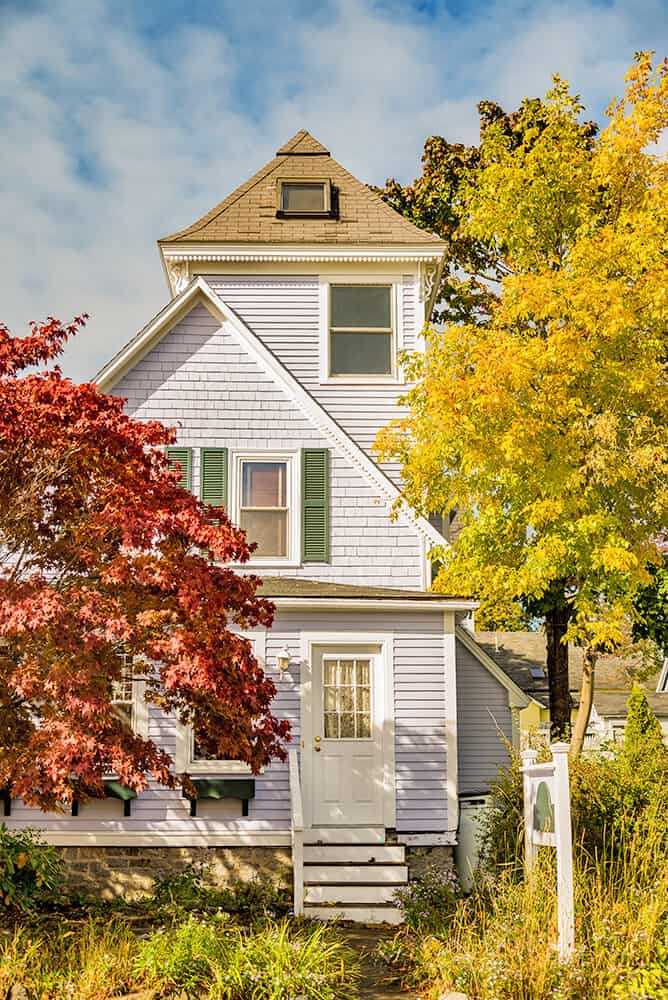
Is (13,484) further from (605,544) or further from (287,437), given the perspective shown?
(605,544)

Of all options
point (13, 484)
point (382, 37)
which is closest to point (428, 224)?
point (382, 37)

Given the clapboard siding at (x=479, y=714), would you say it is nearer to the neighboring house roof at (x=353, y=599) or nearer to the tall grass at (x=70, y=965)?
the neighboring house roof at (x=353, y=599)

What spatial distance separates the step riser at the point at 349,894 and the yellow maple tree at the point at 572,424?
11.5ft

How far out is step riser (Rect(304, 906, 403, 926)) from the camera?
1184cm

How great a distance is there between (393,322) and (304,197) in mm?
3051

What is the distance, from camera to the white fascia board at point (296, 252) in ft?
54.2

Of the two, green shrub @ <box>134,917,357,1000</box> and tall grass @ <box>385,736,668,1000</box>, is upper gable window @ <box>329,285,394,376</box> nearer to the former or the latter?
tall grass @ <box>385,736,668,1000</box>

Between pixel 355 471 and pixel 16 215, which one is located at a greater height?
pixel 16 215

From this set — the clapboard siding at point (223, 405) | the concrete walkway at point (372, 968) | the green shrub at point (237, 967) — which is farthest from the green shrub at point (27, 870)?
the clapboard siding at point (223, 405)

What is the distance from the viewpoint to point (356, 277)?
659 inches

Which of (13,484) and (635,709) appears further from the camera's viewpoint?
(635,709)

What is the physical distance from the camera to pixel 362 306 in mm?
16688

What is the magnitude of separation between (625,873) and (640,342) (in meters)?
7.24

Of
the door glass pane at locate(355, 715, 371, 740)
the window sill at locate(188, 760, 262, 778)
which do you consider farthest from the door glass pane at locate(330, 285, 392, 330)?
the window sill at locate(188, 760, 262, 778)
